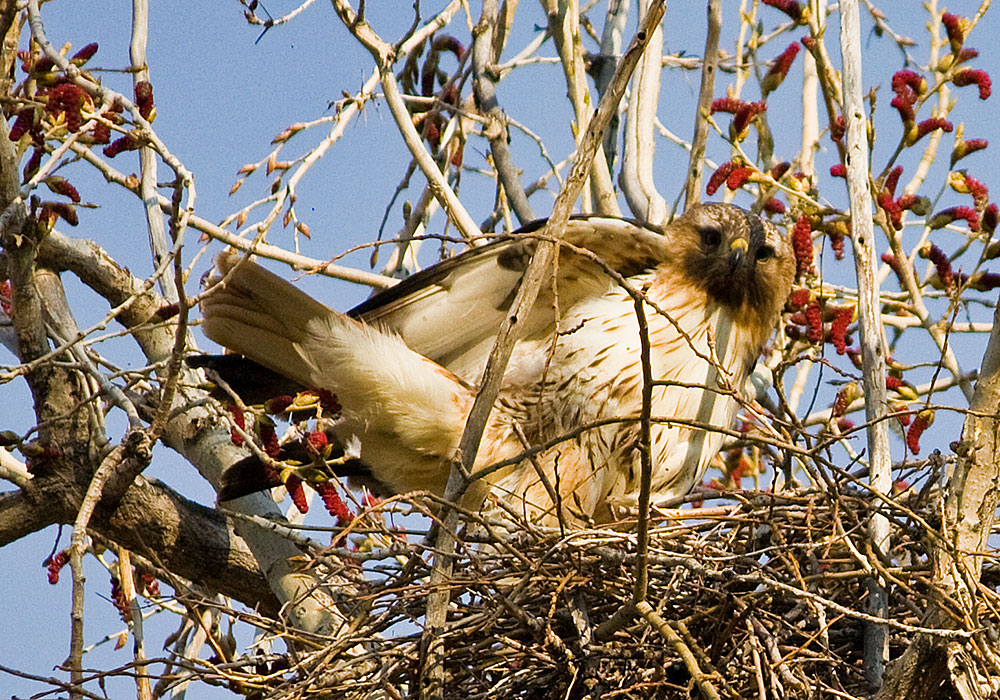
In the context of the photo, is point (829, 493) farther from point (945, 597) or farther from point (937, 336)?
point (937, 336)

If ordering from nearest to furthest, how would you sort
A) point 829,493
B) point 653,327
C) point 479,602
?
point 829,493, point 479,602, point 653,327

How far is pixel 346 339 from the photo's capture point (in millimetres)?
4090

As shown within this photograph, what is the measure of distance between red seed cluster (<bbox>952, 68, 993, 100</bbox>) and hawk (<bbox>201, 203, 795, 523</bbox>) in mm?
870

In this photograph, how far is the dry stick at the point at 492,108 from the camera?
15.8 ft

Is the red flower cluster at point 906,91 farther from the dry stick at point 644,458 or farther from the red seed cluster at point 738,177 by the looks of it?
the dry stick at point 644,458

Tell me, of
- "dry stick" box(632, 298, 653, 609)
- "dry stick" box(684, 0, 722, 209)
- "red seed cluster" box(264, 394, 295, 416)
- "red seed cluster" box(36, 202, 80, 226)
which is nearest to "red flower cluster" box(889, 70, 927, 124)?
"dry stick" box(684, 0, 722, 209)

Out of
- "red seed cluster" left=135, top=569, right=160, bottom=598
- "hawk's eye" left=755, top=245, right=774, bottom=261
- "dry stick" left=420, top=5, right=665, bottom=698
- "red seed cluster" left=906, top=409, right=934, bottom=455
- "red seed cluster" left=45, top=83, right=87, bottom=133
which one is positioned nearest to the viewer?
"dry stick" left=420, top=5, right=665, bottom=698

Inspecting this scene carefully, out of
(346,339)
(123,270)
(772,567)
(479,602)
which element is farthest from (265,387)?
(772,567)

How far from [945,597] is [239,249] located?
2.46 metres

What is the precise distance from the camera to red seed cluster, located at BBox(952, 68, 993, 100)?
404 centimetres

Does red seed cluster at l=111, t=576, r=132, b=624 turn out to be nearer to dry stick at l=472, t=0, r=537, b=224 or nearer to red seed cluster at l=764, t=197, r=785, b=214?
dry stick at l=472, t=0, r=537, b=224

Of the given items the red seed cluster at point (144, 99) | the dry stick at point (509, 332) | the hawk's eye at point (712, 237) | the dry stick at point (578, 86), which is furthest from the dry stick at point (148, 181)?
the hawk's eye at point (712, 237)

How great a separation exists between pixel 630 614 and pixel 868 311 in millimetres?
1217

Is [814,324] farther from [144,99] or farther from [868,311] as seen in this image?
[144,99]
